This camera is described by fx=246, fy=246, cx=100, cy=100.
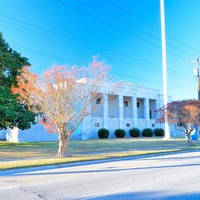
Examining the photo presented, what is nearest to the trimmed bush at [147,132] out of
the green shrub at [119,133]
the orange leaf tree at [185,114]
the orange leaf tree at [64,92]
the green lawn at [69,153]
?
the green shrub at [119,133]

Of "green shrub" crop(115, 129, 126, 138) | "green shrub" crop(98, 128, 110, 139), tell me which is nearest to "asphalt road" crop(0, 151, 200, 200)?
"green shrub" crop(98, 128, 110, 139)

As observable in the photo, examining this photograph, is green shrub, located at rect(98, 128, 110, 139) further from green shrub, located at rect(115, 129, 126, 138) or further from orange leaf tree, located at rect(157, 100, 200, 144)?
orange leaf tree, located at rect(157, 100, 200, 144)

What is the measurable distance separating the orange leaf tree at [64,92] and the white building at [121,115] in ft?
59.7

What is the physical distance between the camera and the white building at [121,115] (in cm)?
3544

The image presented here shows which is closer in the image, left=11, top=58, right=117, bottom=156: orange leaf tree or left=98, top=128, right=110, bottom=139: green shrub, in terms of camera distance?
left=11, top=58, right=117, bottom=156: orange leaf tree

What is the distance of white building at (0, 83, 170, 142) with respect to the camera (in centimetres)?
3544

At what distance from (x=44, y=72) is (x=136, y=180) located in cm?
1016

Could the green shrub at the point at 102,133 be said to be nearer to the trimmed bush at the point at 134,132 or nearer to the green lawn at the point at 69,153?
the trimmed bush at the point at 134,132

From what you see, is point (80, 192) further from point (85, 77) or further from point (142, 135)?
point (142, 135)

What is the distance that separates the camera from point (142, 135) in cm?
4531

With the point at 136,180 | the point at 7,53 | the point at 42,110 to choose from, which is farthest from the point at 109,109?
the point at 136,180

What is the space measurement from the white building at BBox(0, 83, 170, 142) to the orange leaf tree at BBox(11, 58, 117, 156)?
18.2 metres

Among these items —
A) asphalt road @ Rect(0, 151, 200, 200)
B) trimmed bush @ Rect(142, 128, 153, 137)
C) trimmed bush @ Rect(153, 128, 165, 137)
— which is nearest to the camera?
asphalt road @ Rect(0, 151, 200, 200)

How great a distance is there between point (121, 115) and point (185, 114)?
19397mm
